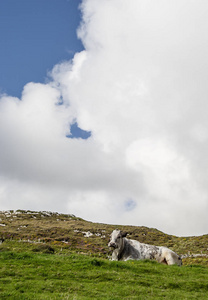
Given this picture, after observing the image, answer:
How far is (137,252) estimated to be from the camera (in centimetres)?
2323

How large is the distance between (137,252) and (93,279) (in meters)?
9.46

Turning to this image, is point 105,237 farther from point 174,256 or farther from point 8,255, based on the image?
point 8,255

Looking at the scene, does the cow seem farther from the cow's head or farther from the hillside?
the hillside

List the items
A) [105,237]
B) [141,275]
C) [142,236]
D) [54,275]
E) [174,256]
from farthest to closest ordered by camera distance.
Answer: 1. [142,236]
2. [105,237]
3. [174,256]
4. [141,275]
5. [54,275]

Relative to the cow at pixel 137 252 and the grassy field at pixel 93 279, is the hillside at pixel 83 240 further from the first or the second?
the grassy field at pixel 93 279

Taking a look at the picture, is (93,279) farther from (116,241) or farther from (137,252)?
(137,252)

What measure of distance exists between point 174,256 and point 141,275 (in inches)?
285

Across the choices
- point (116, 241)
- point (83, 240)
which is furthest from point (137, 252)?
point (83, 240)

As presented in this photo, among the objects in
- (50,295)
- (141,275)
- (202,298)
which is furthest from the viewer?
(141,275)

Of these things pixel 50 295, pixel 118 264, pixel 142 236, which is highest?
pixel 142 236

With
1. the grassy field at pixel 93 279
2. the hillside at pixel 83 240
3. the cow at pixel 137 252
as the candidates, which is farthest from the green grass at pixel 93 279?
the hillside at pixel 83 240

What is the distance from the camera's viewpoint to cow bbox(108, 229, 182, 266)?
22344mm

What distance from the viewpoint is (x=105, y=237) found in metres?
57.8

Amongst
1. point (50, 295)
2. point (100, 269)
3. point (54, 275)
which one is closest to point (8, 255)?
point (54, 275)
